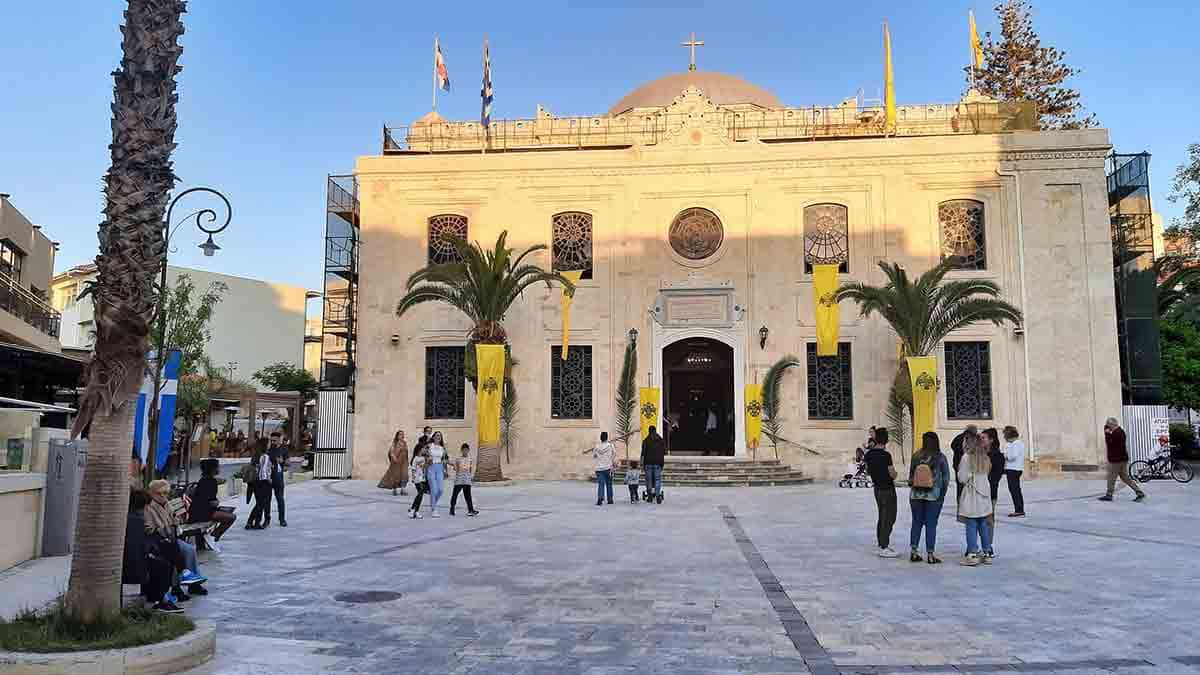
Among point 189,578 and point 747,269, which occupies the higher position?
point 747,269

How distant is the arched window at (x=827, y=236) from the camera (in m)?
24.2

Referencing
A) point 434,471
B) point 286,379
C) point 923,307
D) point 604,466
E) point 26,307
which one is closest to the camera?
point 434,471

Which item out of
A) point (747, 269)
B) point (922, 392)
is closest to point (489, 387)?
point (747, 269)

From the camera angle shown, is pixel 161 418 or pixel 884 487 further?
pixel 161 418

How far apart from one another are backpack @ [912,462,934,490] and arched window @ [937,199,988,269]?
15.5m

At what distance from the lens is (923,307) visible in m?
21.5

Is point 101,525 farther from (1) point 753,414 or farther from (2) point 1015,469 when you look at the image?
(1) point 753,414

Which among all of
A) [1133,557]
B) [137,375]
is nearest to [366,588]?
[137,375]

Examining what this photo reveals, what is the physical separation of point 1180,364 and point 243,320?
50.1m

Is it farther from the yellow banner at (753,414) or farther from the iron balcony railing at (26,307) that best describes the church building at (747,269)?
the iron balcony railing at (26,307)

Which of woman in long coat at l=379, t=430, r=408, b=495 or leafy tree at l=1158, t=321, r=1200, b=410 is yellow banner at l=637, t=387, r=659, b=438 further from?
leafy tree at l=1158, t=321, r=1200, b=410

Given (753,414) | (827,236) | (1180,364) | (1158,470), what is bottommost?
(1158,470)

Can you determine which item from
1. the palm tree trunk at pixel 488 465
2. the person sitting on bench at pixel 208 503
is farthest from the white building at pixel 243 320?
the person sitting on bench at pixel 208 503

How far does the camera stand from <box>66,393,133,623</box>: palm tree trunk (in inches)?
227
